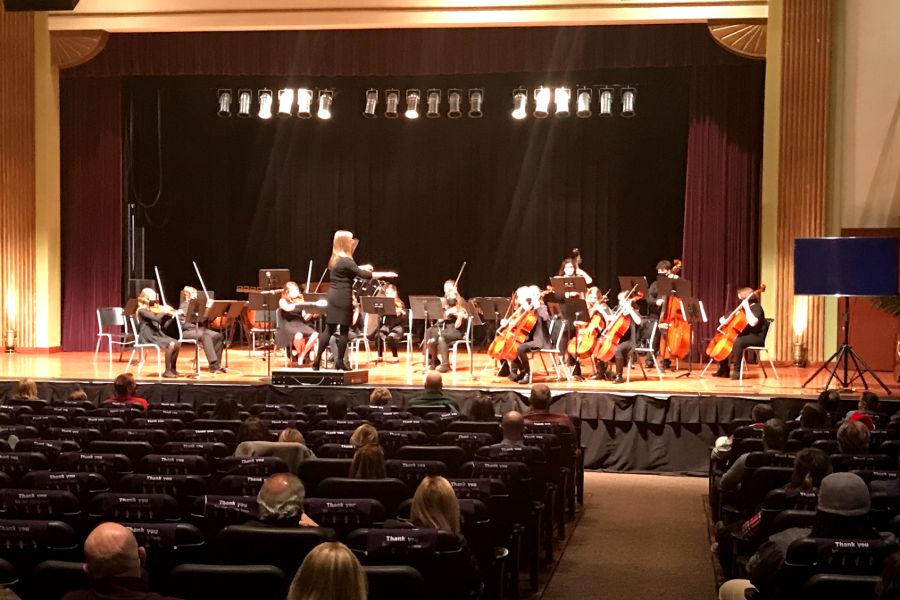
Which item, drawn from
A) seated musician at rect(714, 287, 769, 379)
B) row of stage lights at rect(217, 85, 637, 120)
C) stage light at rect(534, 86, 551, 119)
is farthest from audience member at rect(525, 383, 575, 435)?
Result: stage light at rect(534, 86, 551, 119)

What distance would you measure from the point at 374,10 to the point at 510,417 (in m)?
10.3

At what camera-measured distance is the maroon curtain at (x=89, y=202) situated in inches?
746

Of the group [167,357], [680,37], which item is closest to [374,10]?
[680,37]

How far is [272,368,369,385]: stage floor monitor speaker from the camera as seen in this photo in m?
13.2

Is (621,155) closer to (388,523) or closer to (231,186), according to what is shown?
(231,186)

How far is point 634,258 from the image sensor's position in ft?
64.9

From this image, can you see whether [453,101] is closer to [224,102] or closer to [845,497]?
[224,102]

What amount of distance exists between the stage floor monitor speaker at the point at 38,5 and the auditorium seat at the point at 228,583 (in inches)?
456

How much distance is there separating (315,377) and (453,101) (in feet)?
21.2

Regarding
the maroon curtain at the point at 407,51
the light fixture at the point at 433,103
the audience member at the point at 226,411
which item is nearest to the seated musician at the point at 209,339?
the maroon curtain at the point at 407,51

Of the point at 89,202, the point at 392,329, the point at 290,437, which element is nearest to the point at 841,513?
the point at 290,437

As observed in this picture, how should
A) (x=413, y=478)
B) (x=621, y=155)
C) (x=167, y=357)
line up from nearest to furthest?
(x=413, y=478), (x=167, y=357), (x=621, y=155)

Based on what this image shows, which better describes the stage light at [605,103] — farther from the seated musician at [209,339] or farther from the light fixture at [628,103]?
the seated musician at [209,339]

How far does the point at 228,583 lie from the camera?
4.20 metres
